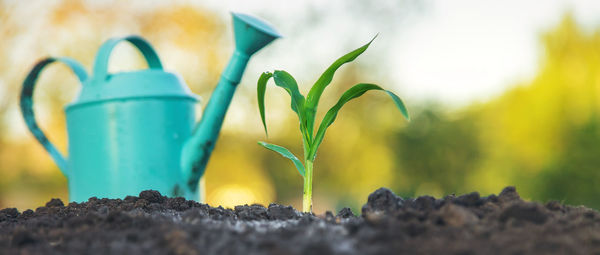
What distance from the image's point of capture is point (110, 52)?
7.71 feet

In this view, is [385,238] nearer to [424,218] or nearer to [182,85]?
[424,218]

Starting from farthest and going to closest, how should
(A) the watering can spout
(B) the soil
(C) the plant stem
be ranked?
1. (A) the watering can spout
2. (C) the plant stem
3. (B) the soil

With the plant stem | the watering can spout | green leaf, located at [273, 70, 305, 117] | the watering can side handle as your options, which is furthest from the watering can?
the plant stem

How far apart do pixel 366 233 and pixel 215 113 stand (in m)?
1.48

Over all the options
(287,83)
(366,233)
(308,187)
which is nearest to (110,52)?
(287,83)

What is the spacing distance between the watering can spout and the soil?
929 mm

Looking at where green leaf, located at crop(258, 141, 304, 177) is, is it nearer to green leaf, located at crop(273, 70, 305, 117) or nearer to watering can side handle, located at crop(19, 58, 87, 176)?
green leaf, located at crop(273, 70, 305, 117)

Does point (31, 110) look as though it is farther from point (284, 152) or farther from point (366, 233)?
point (366, 233)

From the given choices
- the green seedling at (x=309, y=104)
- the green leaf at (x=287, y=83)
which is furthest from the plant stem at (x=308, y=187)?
the green leaf at (x=287, y=83)

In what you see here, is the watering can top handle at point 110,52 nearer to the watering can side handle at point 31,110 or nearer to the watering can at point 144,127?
the watering can at point 144,127

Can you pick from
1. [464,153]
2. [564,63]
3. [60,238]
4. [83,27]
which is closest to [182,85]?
[60,238]

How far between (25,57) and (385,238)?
6927mm

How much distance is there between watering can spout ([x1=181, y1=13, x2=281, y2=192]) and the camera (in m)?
2.28

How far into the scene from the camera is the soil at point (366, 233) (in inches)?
38.8
